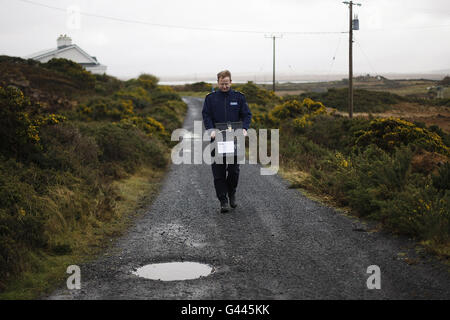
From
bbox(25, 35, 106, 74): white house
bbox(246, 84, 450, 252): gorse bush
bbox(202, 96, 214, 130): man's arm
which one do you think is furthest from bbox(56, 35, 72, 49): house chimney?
bbox(202, 96, 214, 130): man's arm

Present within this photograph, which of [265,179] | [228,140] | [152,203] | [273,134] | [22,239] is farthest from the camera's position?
[273,134]

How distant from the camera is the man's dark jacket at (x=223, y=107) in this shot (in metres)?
8.21

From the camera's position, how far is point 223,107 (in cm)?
822

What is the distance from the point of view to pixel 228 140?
8180 millimetres

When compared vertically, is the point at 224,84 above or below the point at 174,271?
above

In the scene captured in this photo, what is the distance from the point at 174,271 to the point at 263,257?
1.09 meters

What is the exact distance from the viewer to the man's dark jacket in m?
8.21

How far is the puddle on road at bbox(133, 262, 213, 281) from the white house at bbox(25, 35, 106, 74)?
65183 millimetres

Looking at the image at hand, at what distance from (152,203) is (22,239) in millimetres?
4071

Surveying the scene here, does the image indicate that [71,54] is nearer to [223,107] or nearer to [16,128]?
[16,128]

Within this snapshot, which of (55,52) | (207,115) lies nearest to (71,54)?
(55,52)

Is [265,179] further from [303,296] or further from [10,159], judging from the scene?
[303,296]
